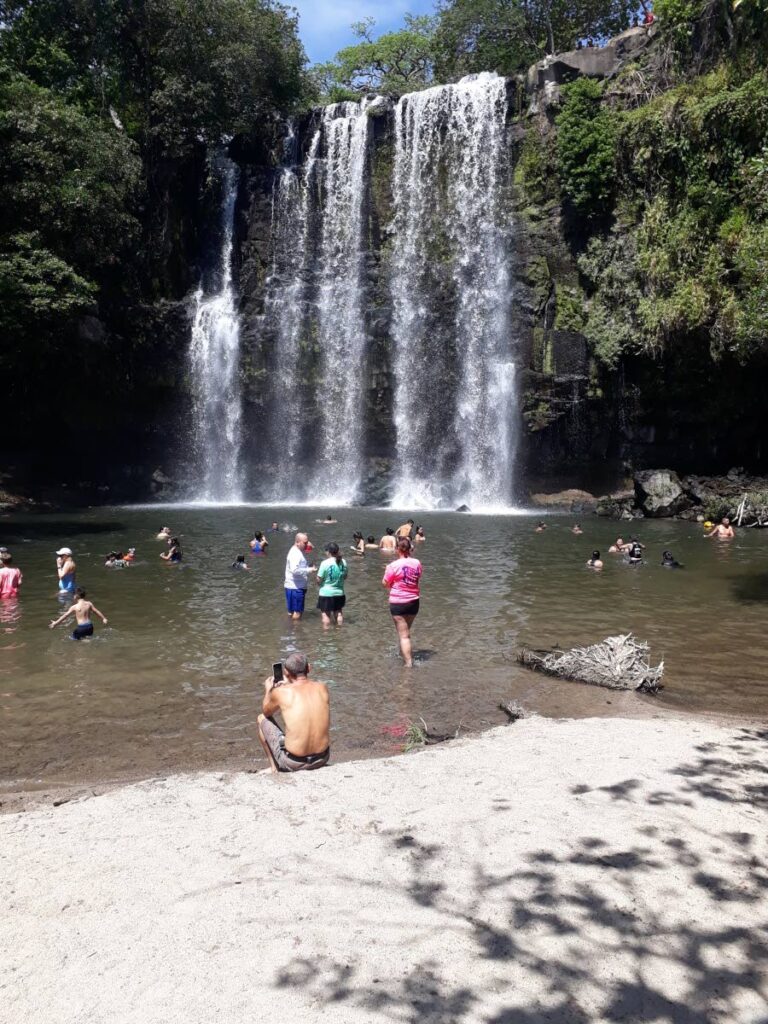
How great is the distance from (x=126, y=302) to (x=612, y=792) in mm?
35506

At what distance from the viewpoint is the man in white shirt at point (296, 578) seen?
1302cm

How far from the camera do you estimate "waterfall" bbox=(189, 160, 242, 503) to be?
3769cm

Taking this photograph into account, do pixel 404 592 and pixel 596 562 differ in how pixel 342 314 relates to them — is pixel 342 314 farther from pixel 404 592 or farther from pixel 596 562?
pixel 404 592

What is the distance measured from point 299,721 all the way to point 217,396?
108 ft

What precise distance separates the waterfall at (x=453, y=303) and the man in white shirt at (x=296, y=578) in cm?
2192

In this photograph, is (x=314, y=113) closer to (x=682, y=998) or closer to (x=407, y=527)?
(x=407, y=527)

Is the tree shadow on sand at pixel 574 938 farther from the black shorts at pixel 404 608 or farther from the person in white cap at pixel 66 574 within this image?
the person in white cap at pixel 66 574

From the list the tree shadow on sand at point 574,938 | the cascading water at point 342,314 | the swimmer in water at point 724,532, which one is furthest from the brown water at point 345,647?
the cascading water at point 342,314

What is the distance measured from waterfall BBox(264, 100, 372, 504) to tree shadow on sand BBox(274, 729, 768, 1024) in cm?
3180

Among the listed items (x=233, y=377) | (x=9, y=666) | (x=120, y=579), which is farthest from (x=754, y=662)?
(x=233, y=377)

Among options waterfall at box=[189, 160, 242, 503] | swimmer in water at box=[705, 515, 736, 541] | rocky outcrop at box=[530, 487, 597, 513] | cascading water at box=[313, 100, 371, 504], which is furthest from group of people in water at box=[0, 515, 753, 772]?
waterfall at box=[189, 160, 242, 503]

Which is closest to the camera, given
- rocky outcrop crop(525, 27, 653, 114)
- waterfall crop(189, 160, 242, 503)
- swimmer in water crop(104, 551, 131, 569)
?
swimmer in water crop(104, 551, 131, 569)

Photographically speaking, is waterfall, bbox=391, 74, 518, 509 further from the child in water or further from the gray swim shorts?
the gray swim shorts

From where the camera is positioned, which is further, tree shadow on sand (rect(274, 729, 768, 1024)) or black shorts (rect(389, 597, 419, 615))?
black shorts (rect(389, 597, 419, 615))
